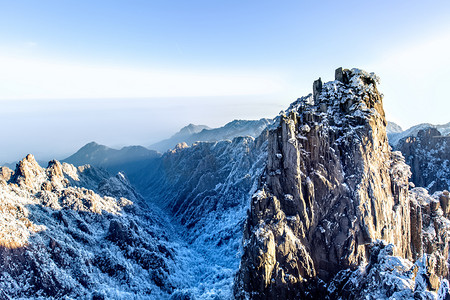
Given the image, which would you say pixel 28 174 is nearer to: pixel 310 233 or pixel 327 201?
pixel 310 233

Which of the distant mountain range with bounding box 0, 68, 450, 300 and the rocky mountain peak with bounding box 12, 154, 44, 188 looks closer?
the distant mountain range with bounding box 0, 68, 450, 300

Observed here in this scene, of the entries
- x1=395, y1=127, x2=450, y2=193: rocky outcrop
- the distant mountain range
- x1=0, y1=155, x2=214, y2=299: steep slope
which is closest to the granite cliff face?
the distant mountain range

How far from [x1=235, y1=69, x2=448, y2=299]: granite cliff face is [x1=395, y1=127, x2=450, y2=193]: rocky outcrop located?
105921 mm

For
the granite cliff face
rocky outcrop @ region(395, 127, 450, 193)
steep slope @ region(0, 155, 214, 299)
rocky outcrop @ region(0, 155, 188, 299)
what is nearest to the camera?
the granite cliff face

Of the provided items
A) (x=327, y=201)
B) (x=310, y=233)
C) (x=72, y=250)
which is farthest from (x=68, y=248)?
(x=327, y=201)

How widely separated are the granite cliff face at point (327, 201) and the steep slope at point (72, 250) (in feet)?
168

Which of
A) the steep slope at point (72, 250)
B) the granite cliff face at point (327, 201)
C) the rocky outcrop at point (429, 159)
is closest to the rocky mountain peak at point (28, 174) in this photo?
the steep slope at point (72, 250)

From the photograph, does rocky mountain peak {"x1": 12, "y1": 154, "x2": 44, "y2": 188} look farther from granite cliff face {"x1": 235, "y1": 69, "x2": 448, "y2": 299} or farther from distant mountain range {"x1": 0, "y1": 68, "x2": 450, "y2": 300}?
granite cliff face {"x1": 235, "y1": 69, "x2": 448, "y2": 299}

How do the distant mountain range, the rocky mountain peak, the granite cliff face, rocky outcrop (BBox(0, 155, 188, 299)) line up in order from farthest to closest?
the rocky mountain peak → rocky outcrop (BBox(0, 155, 188, 299)) → the granite cliff face → the distant mountain range

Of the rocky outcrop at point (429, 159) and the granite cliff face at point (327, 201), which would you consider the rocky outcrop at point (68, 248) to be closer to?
the granite cliff face at point (327, 201)

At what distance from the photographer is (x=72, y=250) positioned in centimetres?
9225

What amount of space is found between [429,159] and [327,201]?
14792 centimetres

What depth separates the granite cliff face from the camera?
61188mm

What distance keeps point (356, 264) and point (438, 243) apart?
40154 millimetres
